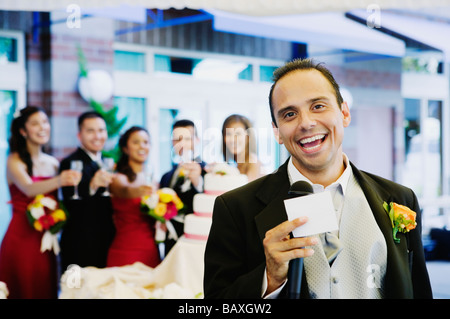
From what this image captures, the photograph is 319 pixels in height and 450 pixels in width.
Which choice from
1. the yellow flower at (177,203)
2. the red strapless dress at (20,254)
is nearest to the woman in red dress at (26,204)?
the red strapless dress at (20,254)

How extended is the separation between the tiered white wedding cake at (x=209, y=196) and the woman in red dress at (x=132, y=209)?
1.69 feet

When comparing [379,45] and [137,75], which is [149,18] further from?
[379,45]

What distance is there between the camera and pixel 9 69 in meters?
4.12

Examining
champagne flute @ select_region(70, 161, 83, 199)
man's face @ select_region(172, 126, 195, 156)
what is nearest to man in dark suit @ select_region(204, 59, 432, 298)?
man's face @ select_region(172, 126, 195, 156)

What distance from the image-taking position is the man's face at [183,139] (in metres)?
2.59

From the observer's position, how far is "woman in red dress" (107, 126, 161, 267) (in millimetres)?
2857

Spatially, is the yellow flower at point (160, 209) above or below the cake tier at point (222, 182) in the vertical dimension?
below

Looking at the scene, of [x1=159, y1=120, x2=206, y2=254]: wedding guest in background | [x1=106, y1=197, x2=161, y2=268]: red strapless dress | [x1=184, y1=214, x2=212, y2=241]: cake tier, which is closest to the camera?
[x1=184, y1=214, x2=212, y2=241]: cake tier

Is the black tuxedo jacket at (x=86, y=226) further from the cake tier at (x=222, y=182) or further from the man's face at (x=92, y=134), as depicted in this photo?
the cake tier at (x=222, y=182)

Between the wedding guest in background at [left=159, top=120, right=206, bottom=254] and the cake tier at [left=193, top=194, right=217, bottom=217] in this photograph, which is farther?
the wedding guest in background at [left=159, top=120, right=206, bottom=254]

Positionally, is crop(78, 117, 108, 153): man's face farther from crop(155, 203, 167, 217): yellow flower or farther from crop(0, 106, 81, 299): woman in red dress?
crop(155, 203, 167, 217): yellow flower

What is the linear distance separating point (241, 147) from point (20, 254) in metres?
1.44

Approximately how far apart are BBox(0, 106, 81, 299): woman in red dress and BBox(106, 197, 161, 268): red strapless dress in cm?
40

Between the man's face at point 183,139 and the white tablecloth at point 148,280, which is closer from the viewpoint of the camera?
the white tablecloth at point 148,280
